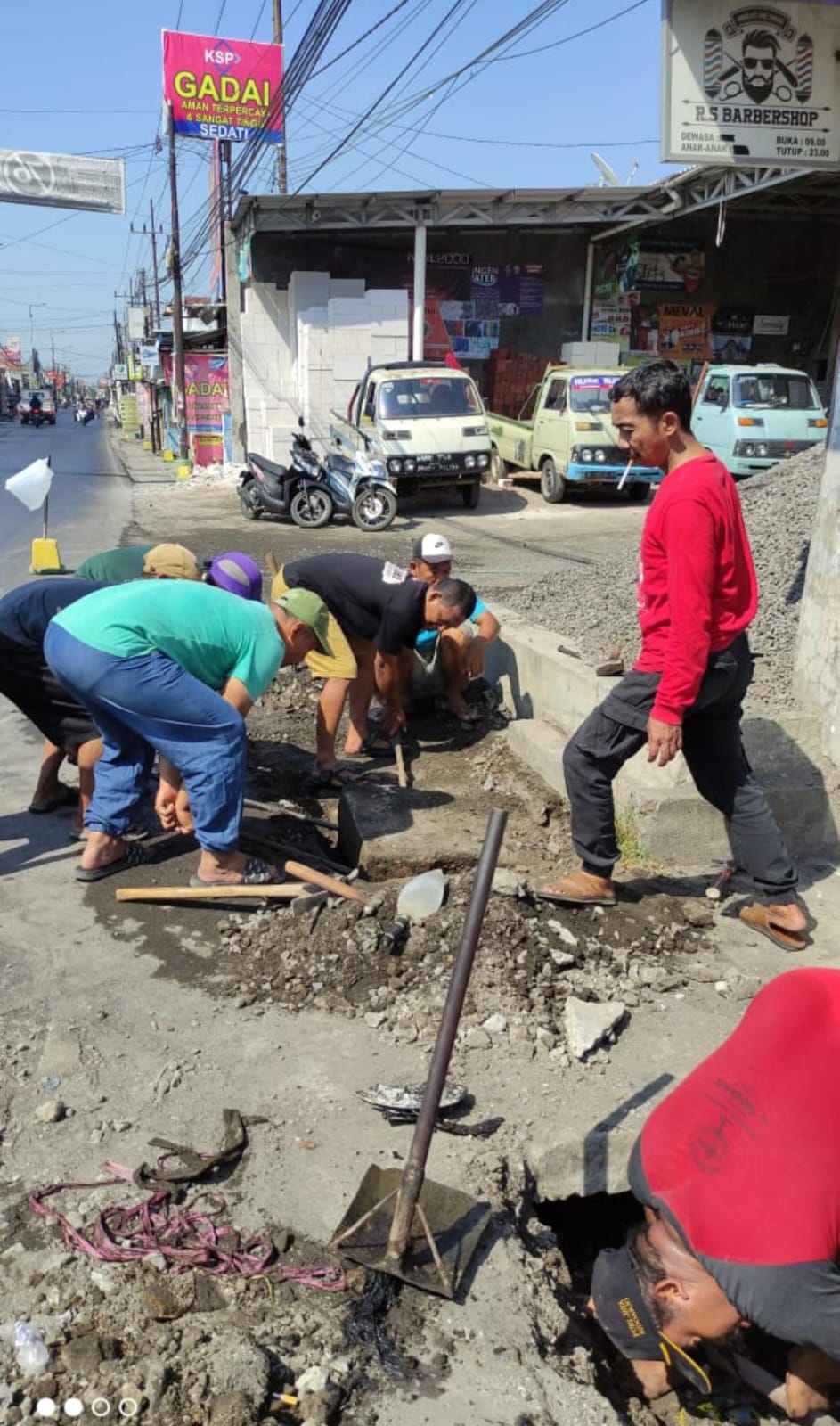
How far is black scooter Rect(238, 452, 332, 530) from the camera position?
14.8 m

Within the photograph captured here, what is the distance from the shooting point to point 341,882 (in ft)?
13.9

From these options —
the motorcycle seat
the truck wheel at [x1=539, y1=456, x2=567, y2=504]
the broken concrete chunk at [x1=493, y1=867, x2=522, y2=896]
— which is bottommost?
the broken concrete chunk at [x1=493, y1=867, x2=522, y2=896]

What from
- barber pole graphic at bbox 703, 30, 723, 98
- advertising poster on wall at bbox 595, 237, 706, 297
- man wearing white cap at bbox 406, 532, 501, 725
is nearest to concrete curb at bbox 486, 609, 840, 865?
man wearing white cap at bbox 406, 532, 501, 725

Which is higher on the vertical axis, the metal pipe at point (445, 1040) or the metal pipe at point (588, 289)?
the metal pipe at point (588, 289)

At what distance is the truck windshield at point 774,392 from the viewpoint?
14898mm

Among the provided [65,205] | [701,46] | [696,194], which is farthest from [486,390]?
[701,46]

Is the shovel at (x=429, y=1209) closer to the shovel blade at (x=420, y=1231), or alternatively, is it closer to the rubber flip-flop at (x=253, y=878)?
the shovel blade at (x=420, y=1231)

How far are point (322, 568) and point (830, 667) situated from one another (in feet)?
8.33

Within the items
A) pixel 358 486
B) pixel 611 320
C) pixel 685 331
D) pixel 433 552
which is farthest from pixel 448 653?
pixel 685 331

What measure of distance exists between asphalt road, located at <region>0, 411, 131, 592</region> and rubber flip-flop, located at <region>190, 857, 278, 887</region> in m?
7.36

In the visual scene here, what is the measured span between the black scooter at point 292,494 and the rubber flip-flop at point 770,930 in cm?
1173

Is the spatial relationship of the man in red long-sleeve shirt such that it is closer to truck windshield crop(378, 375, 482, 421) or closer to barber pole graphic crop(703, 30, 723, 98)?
barber pole graphic crop(703, 30, 723, 98)

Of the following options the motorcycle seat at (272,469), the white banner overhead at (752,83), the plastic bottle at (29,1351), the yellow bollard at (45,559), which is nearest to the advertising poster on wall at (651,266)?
the motorcycle seat at (272,469)

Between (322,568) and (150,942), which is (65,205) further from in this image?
(150,942)
